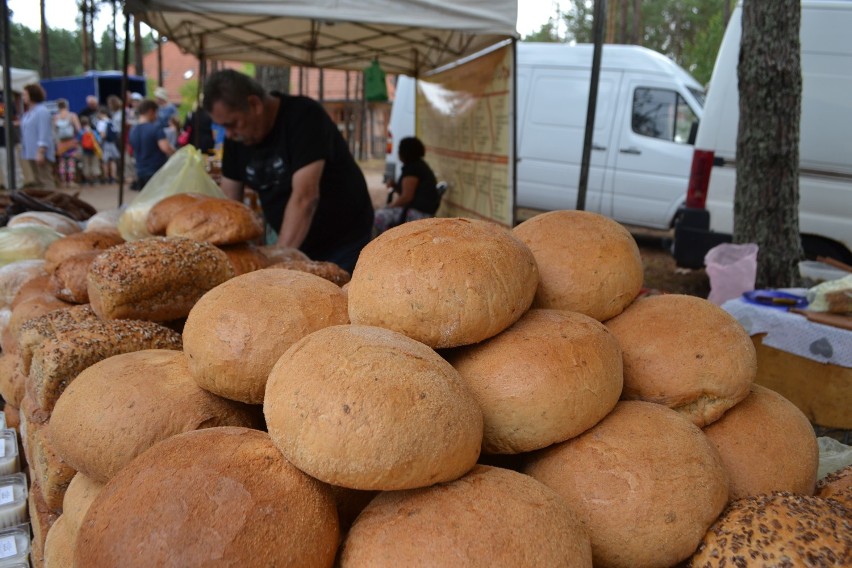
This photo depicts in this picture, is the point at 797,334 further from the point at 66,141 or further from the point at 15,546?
the point at 66,141

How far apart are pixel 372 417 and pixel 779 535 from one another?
74 centimetres

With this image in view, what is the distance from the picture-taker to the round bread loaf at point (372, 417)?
915 millimetres

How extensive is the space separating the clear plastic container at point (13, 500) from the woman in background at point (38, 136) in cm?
1172

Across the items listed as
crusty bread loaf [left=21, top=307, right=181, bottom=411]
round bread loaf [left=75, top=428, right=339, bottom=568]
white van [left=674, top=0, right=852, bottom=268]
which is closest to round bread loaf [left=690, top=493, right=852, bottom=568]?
round bread loaf [left=75, top=428, right=339, bottom=568]

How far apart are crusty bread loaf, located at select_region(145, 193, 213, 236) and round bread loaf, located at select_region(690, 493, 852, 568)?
6.97ft

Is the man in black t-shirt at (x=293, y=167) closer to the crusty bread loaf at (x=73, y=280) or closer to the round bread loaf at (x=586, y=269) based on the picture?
the crusty bread loaf at (x=73, y=280)

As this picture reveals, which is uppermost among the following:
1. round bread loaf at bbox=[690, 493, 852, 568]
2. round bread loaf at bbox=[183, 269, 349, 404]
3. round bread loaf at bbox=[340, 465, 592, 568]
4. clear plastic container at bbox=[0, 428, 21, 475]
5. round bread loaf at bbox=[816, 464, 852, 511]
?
round bread loaf at bbox=[183, 269, 349, 404]

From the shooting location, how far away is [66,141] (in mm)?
15492

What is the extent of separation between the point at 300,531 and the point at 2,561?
150 cm

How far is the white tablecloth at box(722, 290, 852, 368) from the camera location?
3.06 metres

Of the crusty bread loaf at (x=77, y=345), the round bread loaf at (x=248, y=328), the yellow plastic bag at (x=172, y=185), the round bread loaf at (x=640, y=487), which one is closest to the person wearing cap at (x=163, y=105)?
the yellow plastic bag at (x=172, y=185)

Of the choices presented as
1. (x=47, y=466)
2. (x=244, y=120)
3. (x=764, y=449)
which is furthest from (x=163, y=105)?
(x=764, y=449)

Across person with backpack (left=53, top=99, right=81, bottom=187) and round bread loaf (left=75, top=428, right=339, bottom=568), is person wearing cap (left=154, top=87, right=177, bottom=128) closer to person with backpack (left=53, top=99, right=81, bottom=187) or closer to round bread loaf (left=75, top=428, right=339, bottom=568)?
person with backpack (left=53, top=99, right=81, bottom=187)

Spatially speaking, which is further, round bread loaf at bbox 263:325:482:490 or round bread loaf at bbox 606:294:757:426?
round bread loaf at bbox 606:294:757:426
